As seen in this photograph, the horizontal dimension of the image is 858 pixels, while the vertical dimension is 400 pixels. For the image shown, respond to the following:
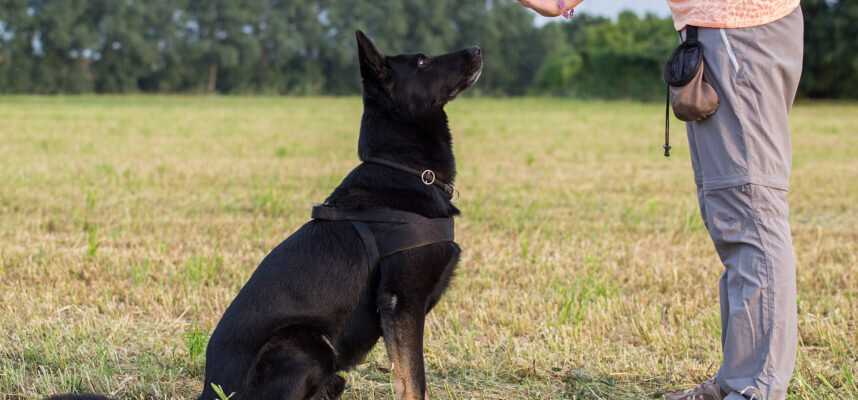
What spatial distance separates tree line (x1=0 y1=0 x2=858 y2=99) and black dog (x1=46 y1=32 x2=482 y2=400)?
47.2 m

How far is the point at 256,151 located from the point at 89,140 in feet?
13.7

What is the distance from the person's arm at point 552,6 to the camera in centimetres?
393

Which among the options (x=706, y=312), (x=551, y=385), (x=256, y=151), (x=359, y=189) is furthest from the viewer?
(x=256, y=151)

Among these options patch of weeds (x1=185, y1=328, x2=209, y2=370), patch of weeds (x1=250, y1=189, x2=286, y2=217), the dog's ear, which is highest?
the dog's ear

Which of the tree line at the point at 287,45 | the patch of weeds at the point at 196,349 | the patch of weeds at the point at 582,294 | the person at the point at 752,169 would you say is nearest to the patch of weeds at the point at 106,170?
the patch of weeds at the point at 582,294

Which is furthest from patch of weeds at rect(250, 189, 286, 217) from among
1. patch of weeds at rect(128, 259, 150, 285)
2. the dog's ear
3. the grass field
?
the dog's ear

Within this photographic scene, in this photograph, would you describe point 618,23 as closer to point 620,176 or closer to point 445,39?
point 445,39

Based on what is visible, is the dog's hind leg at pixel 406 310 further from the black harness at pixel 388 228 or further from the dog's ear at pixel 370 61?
the dog's ear at pixel 370 61

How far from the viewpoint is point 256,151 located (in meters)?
17.3

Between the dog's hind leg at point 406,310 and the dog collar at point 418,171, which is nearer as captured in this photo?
the dog's hind leg at point 406,310

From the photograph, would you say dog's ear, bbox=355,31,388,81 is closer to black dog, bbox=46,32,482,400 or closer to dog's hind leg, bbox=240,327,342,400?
black dog, bbox=46,32,482,400

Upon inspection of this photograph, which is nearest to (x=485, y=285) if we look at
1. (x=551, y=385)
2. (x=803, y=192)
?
(x=551, y=385)

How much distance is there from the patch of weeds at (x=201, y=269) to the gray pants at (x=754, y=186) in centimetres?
368

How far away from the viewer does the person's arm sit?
12.9 feet
